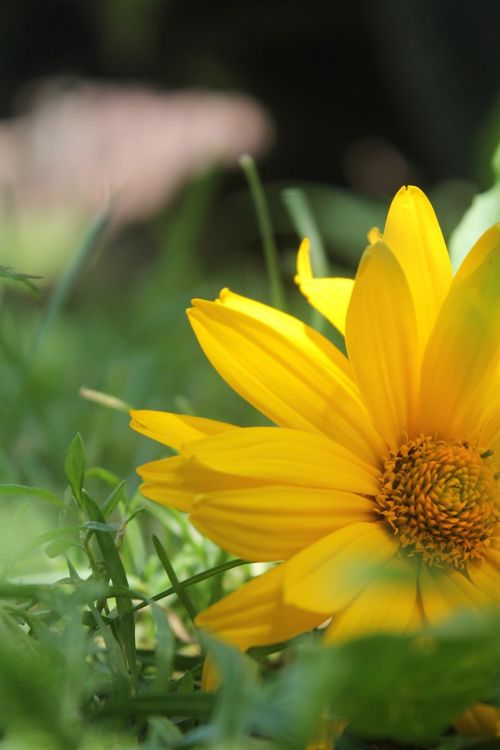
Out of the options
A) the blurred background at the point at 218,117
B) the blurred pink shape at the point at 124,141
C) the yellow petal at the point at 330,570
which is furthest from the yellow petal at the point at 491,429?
the blurred pink shape at the point at 124,141

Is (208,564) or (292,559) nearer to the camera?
(292,559)

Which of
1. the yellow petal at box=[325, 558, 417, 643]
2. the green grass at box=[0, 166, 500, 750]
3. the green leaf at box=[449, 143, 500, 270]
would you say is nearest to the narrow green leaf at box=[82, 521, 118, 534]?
the green grass at box=[0, 166, 500, 750]

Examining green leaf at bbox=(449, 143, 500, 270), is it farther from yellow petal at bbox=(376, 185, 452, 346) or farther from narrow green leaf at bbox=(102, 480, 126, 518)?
narrow green leaf at bbox=(102, 480, 126, 518)

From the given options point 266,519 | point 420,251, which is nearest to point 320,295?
point 420,251

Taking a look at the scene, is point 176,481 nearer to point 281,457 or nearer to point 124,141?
point 281,457

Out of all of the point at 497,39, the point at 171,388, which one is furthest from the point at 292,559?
the point at 497,39

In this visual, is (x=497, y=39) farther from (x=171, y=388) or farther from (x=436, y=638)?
(x=436, y=638)
